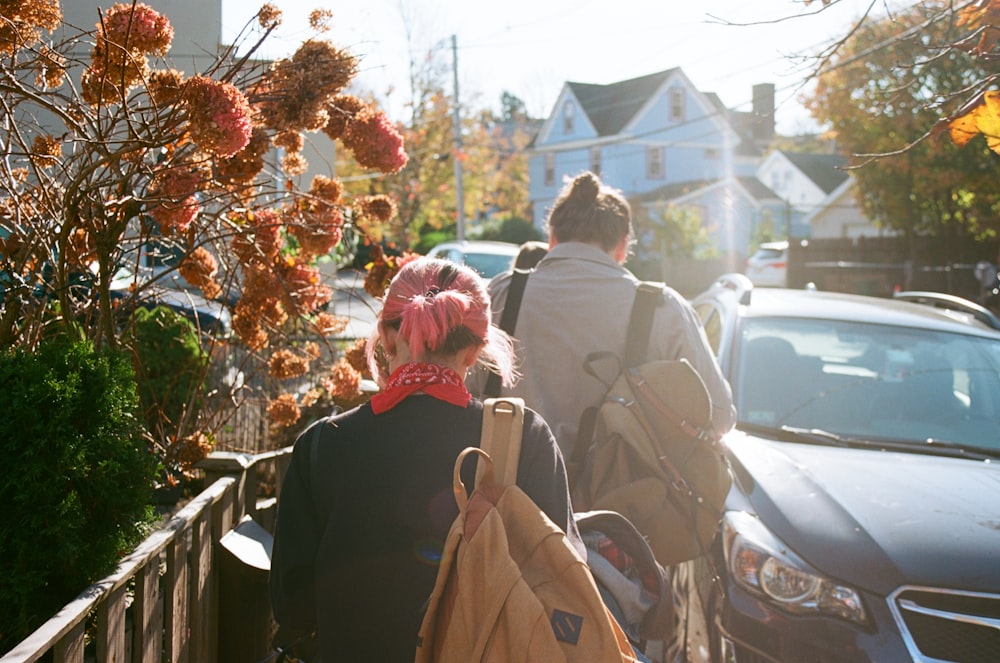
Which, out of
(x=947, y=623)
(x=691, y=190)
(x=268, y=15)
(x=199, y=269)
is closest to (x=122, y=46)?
(x=268, y=15)

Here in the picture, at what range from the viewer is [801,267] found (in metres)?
21.2

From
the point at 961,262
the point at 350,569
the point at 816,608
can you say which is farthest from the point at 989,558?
the point at 961,262

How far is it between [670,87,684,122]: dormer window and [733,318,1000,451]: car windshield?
38.8 metres

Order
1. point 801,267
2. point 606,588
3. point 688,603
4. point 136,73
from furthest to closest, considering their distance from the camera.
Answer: point 801,267
point 688,603
point 136,73
point 606,588

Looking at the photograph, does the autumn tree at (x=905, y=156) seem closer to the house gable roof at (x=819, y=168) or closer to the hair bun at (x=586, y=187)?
the hair bun at (x=586, y=187)

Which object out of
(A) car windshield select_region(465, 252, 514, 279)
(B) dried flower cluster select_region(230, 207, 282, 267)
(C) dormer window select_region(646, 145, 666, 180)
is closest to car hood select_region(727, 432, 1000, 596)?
(B) dried flower cluster select_region(230, 207, 282, 267)

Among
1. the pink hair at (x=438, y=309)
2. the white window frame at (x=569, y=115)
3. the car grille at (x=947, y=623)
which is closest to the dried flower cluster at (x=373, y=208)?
the pink hair at (x=438, y=309)

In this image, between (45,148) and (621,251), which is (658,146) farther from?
(45,148)

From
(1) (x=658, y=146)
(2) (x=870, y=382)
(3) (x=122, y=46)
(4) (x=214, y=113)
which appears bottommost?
(2) (x=870, y=382)

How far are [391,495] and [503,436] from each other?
10.8 inches

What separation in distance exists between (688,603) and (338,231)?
2.23 metres

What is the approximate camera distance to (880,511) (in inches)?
135

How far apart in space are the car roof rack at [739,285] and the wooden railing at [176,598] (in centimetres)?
258

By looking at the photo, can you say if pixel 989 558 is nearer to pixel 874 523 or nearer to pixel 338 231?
pixel 874 523
